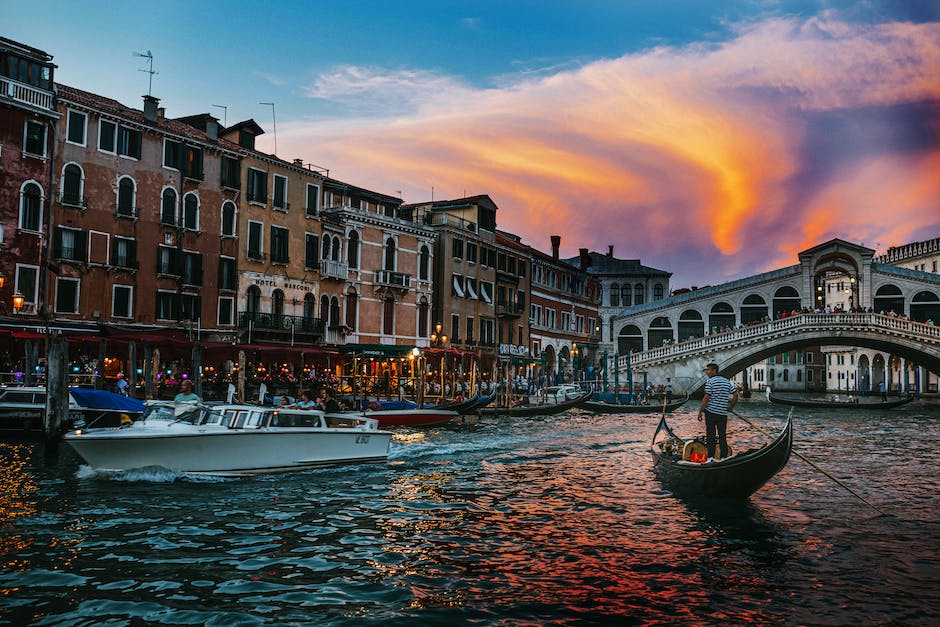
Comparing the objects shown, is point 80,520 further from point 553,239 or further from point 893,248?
point 893,248

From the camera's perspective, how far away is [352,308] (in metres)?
31.2

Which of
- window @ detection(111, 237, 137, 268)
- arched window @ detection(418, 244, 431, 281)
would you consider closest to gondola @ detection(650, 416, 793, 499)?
window @ detection(111, 237, 137, 268)

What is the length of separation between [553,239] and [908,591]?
44239mm

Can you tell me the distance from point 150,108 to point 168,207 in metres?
3.19

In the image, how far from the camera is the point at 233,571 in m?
7.34

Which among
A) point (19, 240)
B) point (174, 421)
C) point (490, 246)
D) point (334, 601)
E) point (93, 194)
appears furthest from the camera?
point (490, 246)

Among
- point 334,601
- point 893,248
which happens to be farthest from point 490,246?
point 893,248

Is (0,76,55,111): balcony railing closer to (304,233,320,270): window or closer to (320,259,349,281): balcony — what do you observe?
(304,233,320,270): window

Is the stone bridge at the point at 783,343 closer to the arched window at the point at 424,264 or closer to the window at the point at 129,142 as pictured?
the arched window at the point at 424,264

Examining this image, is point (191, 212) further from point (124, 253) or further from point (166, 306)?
point (166, 306)

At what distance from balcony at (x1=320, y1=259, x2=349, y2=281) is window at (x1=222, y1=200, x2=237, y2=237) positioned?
13.0 ft

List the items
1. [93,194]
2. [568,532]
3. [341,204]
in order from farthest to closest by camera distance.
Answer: [341,204], [93,194], [568,532]

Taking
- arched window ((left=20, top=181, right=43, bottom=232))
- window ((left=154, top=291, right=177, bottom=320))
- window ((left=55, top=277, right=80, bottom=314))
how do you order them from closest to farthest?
arched window ((left=20, top=181, right=43, bottom=232)) < window ((left=55, top=277, right=80, bottom=314)) < window ((left=154, top=291, right=177, bottom=320))

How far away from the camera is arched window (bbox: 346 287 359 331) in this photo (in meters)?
31.0
